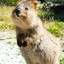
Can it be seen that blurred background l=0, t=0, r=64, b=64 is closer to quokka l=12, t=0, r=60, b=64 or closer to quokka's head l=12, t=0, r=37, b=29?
quokka l=12, t=0, r=60, b=64

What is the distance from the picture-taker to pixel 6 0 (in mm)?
25922

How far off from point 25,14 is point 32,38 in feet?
1.92

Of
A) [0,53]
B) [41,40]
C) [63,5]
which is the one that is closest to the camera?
[41,40]

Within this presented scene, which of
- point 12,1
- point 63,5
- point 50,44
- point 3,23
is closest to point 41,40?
point 50,44

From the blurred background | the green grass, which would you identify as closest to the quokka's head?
the blurred background

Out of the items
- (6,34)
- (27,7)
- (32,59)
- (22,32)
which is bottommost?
(6,34)

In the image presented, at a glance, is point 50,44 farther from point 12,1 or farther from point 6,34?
point 12,1

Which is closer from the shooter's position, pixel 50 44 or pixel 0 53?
pixel 50 44

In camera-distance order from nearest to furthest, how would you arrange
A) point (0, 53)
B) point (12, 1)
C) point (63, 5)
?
1. point (0, 53)
2. point (63, 5)
3. point (12, 1)

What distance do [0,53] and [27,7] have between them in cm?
453

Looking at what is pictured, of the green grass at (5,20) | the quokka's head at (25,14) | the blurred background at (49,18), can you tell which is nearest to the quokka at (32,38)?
the quokka's head at (25,14)

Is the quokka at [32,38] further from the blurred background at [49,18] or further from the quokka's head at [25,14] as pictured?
the blurred background at [49,18]

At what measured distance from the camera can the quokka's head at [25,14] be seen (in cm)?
658

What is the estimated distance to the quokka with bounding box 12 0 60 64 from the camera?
22.1 ft
